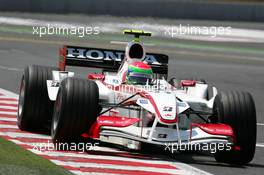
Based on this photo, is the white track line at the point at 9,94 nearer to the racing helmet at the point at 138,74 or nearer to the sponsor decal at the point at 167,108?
the racing helmet at the point at 138,74

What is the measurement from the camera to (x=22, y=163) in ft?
37.8

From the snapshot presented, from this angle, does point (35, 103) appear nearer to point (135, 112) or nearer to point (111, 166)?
point (135, 112)

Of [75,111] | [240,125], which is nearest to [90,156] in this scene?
[75,111]

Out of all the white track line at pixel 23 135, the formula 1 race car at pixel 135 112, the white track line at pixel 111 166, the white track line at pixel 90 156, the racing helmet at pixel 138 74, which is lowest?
the white track line at pixel 111 166

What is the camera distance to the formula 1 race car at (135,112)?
1309cm

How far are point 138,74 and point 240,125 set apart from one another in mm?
2025

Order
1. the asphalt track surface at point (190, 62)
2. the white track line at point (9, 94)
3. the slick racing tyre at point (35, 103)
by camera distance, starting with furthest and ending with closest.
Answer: the asphalt track surface at point (190, 62), the white track line at point (9, 94), the slick racing tyre at point (35, 103)

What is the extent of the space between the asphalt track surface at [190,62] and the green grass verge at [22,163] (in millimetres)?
5183

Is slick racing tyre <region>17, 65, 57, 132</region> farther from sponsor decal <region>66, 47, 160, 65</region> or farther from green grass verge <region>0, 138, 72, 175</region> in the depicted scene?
green grass verge <region>0, 138, 72, 175</region>

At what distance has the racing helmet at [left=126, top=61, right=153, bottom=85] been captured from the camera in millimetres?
14758

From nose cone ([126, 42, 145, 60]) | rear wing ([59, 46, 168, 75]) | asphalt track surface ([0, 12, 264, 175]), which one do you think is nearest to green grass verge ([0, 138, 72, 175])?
nose cone ([126, 42, 145, 60])

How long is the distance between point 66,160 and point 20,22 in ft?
82.6

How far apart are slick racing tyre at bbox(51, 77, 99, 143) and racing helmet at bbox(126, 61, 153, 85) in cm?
150

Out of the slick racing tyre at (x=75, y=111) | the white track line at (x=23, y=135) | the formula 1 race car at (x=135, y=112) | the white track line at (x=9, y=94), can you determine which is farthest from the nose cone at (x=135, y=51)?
the white track line at (x=9, y=94)
